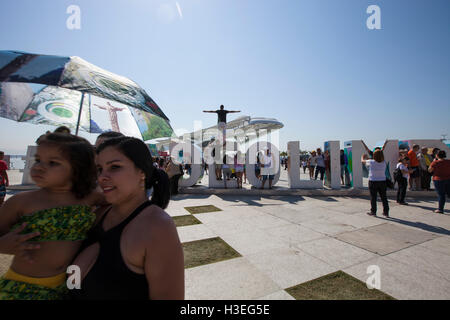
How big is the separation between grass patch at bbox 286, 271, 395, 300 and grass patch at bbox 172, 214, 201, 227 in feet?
10.4

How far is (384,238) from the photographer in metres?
3.99

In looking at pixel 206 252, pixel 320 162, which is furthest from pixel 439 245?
pixel 320 162

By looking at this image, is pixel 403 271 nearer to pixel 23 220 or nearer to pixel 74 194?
pixel 74 194

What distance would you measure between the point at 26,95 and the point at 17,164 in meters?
38.0

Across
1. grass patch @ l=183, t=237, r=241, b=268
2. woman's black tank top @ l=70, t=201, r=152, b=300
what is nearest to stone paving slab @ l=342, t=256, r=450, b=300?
grass patch @ l=183, t=237, r=241, b=268

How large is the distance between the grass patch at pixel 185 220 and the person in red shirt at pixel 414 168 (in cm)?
918

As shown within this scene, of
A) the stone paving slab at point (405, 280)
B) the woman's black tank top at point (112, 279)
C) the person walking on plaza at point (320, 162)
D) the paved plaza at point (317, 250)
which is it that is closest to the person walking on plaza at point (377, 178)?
the paved plaza at point (317, 250)

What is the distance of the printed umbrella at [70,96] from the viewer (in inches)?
95.3

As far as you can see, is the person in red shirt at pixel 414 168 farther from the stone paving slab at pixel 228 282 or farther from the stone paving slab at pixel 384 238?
the stone paving slab at pixel 228 282

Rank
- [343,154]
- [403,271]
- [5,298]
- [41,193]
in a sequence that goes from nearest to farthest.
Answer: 1. [5,298]
2. [41,193]
3. [403,271]
4. [343,154]

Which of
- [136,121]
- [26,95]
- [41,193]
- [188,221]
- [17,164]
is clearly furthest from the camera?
[17,164]

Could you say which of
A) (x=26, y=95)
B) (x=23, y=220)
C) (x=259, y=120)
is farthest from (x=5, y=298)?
(x=259, y=120)

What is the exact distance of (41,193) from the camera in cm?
139
